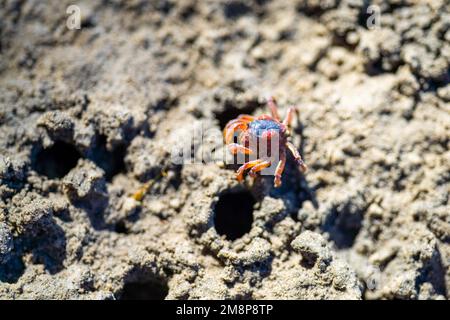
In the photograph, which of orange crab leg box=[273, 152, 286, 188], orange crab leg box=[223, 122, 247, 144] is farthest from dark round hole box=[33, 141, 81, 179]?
orange crab leg box=[273, 152, 286, 188]

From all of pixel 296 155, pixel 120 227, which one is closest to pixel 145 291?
pixel 120 227

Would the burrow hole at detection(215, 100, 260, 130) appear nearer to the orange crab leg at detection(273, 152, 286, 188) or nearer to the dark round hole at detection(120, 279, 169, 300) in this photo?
the orange crab leg at detection(273, 152, 286, 188)

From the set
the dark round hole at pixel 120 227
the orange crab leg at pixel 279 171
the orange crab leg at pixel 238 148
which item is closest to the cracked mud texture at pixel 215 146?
the dark round hole at pixel 120 227

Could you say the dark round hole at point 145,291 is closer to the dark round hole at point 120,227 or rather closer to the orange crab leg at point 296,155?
the dark round hole at point 120,227

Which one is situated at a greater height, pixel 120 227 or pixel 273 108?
pixel 273 108

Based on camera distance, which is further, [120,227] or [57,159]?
[57,159]

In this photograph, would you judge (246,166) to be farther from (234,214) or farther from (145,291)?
(145,291)

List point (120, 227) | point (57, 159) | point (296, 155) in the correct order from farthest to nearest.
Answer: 1. point (57, 159)
2. point (120, 227)
3. point (296, 155)
